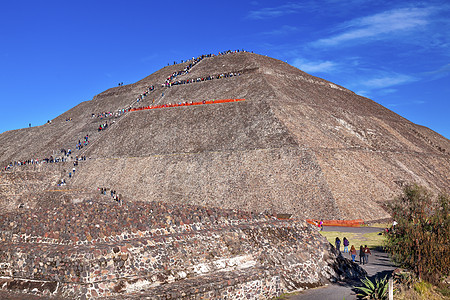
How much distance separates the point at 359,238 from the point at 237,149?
22.7 meters

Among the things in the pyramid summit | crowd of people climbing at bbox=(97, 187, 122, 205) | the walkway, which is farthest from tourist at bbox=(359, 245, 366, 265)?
crowd of people climbing at bbox=(97, 187, 122, 205)

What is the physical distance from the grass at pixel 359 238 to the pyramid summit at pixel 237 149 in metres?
5.13

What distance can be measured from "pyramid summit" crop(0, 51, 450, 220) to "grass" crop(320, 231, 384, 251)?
513 cm

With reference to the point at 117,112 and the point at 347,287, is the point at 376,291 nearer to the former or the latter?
the point at 347,287

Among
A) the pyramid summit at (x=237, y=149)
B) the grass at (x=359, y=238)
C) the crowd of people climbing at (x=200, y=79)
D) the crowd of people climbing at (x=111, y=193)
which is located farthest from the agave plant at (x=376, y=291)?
the crowd of people climbing at (x=200, y=79)

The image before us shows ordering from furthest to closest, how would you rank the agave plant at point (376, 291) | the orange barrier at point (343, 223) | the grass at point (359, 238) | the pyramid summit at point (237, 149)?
the pyramid summit at point (237, 149) < the orange barrier at point (343, 223) < the grass at point (359, 238) < the agave plant at point (376, 291)

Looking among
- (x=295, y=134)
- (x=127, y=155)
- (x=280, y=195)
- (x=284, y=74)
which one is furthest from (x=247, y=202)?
(x=284, y=74)

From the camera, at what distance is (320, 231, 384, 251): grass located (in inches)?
1182

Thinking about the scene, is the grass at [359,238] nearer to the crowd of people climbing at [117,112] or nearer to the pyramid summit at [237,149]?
the pyramid summit at [237,149]

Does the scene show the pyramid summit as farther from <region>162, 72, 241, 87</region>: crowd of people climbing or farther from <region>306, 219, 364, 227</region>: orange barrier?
<region>306, 219, 364, 227</region>: orange barrier

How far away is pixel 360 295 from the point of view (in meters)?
17.8

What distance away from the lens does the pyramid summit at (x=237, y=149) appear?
4441 cm

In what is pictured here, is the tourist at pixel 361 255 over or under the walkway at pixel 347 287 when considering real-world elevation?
over

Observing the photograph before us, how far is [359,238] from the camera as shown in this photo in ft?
105
